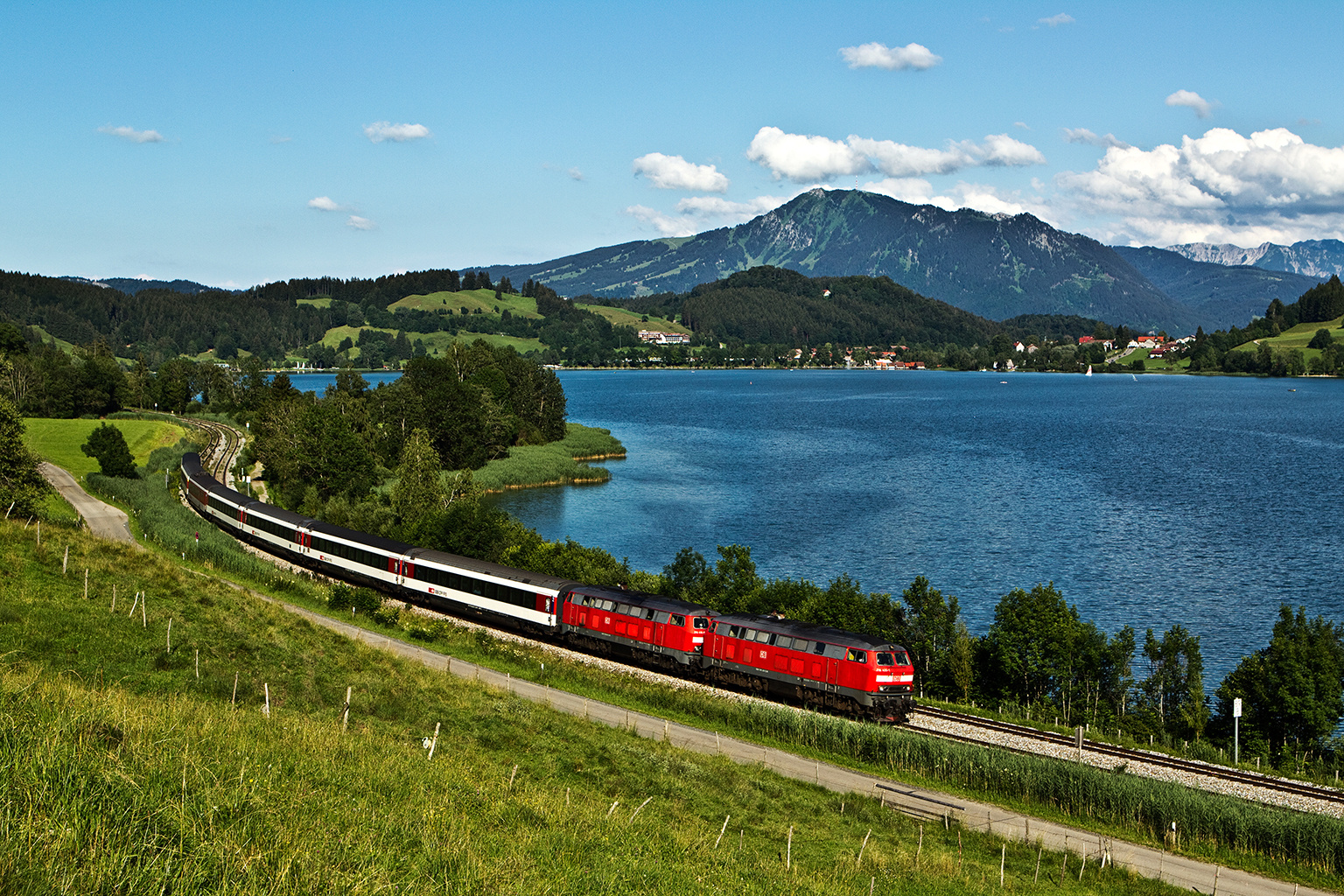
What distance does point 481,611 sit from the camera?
157 ft

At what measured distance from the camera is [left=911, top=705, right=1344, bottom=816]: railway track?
29.2 meters

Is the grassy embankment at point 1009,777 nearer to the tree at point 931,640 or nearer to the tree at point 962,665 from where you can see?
the tree at point 962,665

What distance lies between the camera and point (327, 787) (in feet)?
49.5

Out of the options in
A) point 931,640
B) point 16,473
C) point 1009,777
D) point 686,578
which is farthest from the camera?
point 16,473

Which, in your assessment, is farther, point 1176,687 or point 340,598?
point 340,598

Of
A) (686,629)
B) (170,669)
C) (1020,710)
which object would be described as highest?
(170,669)

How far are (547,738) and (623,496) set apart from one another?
7132cm

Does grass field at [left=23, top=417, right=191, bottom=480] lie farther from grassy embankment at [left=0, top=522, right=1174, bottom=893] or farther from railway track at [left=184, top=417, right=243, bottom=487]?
grassy embankment at [left=0, top=522, right=1174, bottom=893]

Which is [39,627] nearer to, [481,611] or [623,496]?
[481,611]

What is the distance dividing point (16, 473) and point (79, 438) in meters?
58.6

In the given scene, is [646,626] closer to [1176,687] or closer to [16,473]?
[1176,687]

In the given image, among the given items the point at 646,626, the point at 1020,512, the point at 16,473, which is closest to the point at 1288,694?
the point at 646,626

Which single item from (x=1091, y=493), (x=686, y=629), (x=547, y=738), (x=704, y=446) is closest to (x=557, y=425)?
(x=704, y=446)

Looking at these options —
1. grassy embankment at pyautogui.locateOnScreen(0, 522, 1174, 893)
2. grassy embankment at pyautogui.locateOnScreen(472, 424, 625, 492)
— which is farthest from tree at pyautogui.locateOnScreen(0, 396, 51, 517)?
grassy embankment at pyautogui.locateOnScreen(472, 424, 625, 492)
